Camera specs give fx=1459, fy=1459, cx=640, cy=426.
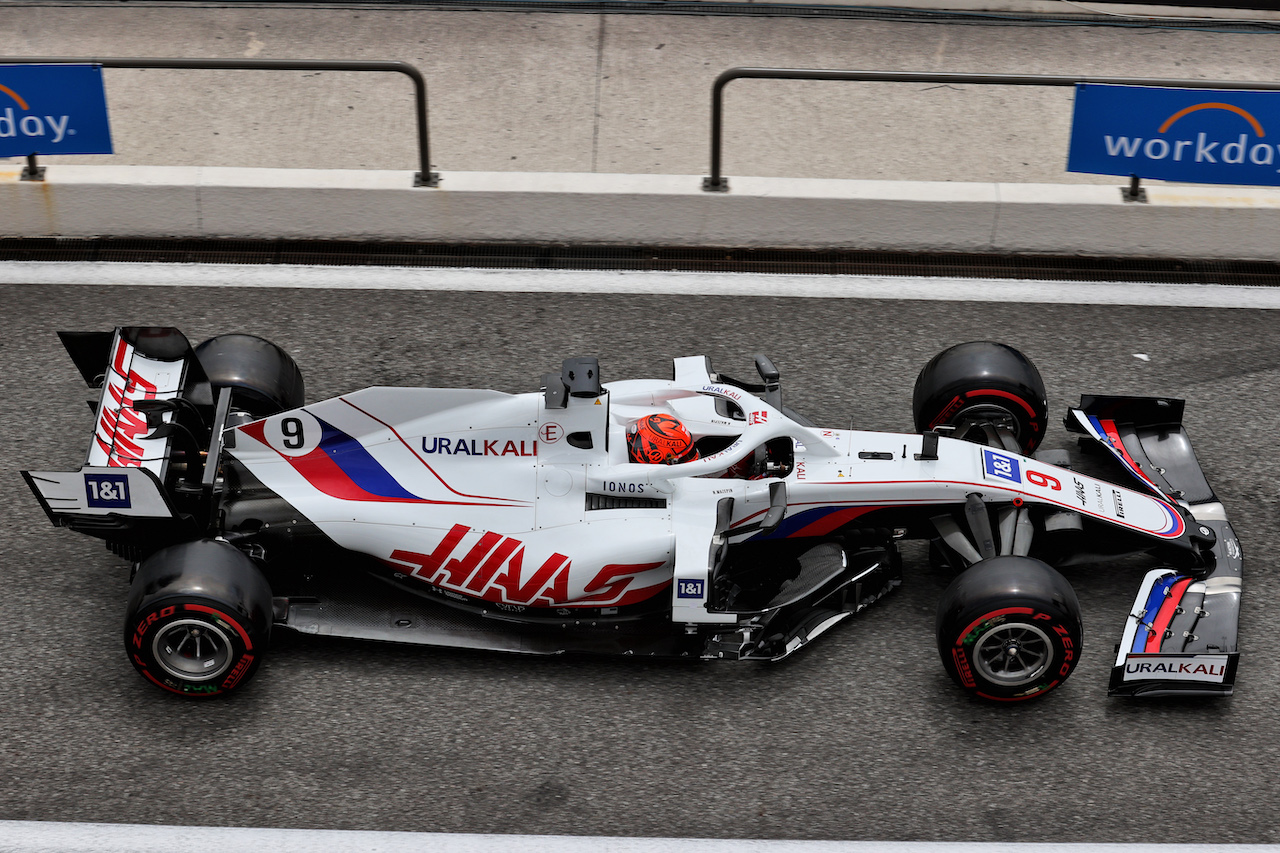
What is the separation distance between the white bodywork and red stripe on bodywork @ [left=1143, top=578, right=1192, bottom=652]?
0.88ft

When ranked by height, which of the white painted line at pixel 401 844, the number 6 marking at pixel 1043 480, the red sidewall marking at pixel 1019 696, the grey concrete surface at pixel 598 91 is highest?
the grey concrete surface at pixel 598 91

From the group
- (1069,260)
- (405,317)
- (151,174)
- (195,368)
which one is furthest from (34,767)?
(1069,260)

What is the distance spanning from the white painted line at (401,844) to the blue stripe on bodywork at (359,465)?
1.54 metres

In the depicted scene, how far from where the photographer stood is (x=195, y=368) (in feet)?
23.2

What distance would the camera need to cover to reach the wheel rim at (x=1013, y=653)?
6156mm

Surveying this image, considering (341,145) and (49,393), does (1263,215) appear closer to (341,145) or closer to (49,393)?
(341,145)

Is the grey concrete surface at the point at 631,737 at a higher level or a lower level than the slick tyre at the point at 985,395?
lower

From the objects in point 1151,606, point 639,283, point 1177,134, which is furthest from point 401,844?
point 1177,134

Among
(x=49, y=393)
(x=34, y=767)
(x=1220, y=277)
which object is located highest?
(x=1220, y=277)

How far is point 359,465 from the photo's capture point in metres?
6.64

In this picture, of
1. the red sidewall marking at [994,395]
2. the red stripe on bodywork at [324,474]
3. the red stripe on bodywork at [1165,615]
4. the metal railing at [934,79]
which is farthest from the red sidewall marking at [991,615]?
the metal railing at [934,79]

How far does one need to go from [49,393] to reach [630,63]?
5322mm

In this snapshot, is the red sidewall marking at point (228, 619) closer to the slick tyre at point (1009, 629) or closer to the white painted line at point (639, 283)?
the slick tyre at point (1009, 629)

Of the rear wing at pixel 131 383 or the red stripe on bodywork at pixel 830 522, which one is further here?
the red stripe on bodywork at pixel 830 522
